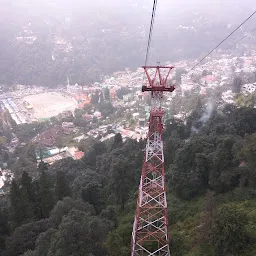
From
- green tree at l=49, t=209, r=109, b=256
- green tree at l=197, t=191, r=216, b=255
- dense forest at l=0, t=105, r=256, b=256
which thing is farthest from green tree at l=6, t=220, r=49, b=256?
green tree at l=197, t=191, r=216, b=255

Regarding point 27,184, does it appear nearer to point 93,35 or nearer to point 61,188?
point 61,188

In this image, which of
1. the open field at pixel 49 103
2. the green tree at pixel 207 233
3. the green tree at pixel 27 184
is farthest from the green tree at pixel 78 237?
the open field at pixel 49 103

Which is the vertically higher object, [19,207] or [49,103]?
[19,207]

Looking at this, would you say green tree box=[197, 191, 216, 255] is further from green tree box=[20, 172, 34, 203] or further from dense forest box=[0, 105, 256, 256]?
green tree box=[20, 172, 34, 203]

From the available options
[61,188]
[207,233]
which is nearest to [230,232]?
[207,233]

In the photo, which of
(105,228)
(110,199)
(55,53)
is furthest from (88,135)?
(55,53)

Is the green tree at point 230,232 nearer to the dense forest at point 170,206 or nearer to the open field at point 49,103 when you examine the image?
the dense forest at point 170,206
